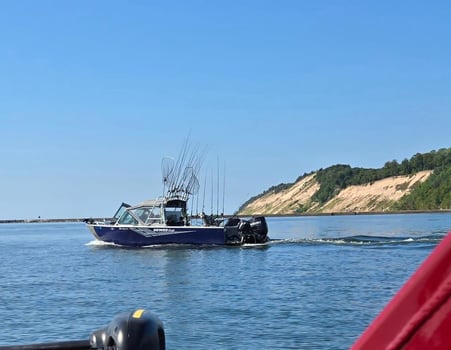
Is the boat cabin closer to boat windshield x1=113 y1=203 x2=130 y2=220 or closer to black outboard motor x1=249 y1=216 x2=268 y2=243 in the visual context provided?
boat windshield x1=113 y1=203 x2=130 y2=220

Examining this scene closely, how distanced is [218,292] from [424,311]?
28056 millimetres

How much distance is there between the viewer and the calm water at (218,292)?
1956cm

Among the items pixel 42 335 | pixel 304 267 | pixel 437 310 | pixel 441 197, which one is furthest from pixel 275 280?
pixel 441 197

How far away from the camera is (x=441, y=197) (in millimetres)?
198000

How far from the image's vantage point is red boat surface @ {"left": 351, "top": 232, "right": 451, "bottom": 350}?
1361 mm

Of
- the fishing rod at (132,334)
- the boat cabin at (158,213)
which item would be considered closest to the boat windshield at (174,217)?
the boat cabin at (158,213)

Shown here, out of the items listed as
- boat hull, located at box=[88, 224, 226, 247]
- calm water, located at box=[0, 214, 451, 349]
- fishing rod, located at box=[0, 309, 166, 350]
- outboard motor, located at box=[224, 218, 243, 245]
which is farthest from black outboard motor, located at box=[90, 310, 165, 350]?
outboard motor, located at box=[224, 218, 243, 245]

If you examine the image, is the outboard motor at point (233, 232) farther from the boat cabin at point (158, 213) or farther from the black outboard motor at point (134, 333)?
the black outboard motor at point (134, 333)

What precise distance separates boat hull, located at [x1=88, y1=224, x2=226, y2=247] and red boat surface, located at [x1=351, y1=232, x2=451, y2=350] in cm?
4830

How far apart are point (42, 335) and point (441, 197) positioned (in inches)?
7431

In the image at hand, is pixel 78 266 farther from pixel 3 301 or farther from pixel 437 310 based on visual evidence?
pixel 437 310

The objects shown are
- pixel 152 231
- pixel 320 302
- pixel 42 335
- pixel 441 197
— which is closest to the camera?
pixel 42 335

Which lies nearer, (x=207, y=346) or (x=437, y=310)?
(x=437, y=310)

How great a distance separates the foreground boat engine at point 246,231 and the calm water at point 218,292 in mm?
732
